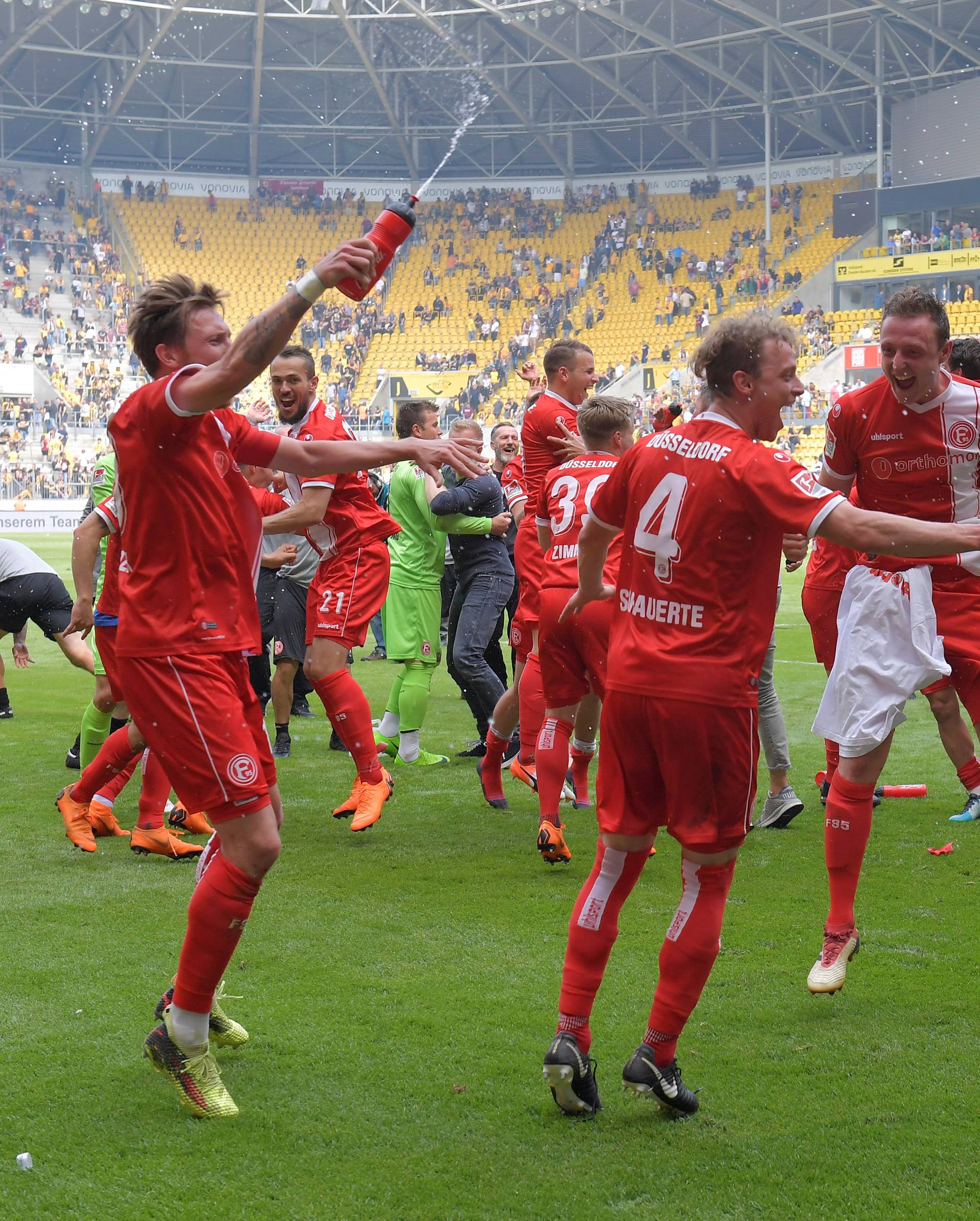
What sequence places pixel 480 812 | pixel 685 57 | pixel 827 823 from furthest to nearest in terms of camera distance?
pixel 685 57, pixel 480 812, pixel 827 823

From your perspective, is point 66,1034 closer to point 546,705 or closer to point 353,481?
point 546,705

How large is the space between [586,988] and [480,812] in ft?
11.6

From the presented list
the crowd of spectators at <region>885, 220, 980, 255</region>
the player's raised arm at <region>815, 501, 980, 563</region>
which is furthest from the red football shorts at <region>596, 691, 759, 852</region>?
the crowd of spectators at <region>885, 220, 980, 255</region>

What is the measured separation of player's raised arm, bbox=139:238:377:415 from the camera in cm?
298

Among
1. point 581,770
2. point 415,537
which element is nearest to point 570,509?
point 581,770

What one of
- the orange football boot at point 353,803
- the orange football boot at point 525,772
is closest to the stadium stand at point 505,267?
the orange football boot at point 525,772

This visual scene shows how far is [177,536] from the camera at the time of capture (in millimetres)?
3330

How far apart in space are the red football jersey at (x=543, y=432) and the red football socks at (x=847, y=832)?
245cm

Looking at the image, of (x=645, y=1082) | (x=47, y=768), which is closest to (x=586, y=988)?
(x=645, y=1082)

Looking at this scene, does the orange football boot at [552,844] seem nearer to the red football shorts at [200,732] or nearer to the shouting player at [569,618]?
the shouting player at [569,618]

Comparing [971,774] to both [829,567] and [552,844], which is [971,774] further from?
[552,844]

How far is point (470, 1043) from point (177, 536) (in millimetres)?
1658

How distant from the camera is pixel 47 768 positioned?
7.99 meters

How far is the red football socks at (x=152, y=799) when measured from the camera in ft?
19.0
